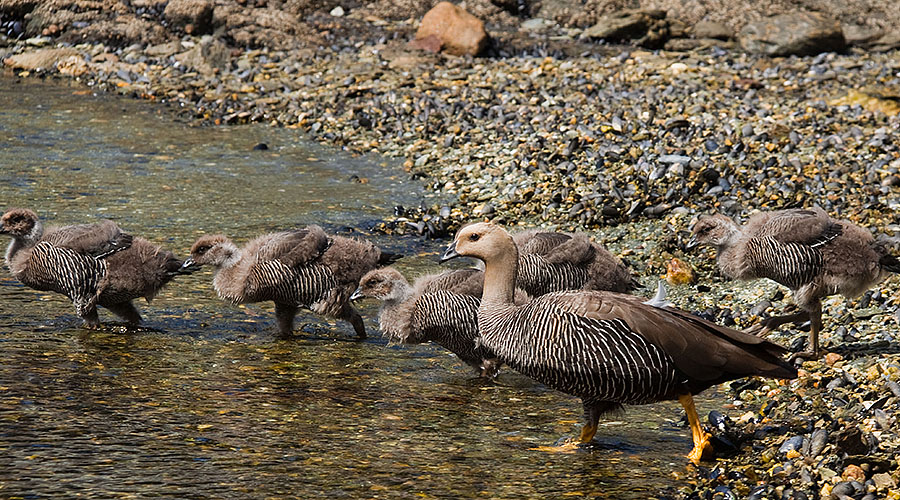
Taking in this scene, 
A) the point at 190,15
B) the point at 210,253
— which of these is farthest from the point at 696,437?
the point at 190,15

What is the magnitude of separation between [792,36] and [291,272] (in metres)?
17.0

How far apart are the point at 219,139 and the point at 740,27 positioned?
46.5ft

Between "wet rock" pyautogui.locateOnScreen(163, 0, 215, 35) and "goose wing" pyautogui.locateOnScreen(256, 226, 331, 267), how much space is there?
14828mm

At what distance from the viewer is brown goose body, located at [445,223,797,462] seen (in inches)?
281

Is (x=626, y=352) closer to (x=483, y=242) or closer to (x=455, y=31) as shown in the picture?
(x=483, y=242)

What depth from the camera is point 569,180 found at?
46.4ft

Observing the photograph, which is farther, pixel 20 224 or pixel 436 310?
pixel 20 224

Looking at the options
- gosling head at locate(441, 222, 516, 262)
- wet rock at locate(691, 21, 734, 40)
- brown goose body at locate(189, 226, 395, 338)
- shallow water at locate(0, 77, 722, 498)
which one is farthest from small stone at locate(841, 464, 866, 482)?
wet rock at locate(691, 21, 734, 40)

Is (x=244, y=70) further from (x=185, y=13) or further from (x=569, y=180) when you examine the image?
(x=569, y=180)

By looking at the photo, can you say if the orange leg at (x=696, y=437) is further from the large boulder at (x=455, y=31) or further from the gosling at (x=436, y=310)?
the large boulder at (x=455, y=31)

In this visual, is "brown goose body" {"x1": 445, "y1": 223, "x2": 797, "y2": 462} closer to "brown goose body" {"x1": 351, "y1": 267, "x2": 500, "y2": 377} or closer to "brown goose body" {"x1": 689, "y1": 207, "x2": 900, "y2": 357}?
"brown goose body" {"x1": 351, "y1": 267, "x2": 500, "y2": 377}

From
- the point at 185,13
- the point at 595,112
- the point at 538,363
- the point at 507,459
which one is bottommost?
the point at 507,459

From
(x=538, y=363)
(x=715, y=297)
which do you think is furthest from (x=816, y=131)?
(x=538, y=363)

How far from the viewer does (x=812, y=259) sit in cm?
913
